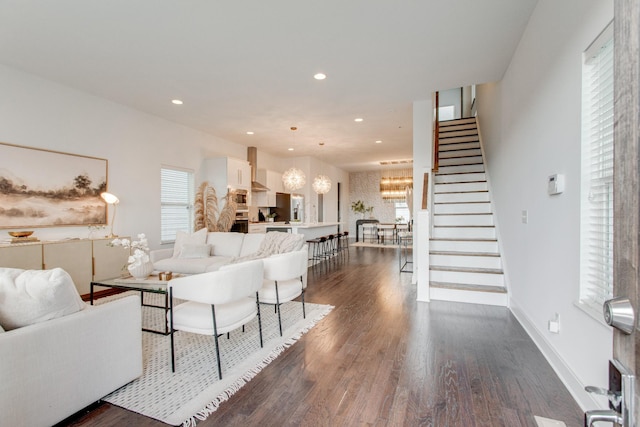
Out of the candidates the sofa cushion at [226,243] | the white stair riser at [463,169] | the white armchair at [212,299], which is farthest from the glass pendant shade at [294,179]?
the white armchair at [212,299]

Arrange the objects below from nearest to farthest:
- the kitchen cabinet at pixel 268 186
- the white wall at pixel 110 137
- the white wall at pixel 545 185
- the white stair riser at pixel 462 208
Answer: the white wall at pixel 545 185 → the white wall at pixel 110 137 → the white stair riser at pixel 462 208 → the kitchen cabinet at pixel 268 186

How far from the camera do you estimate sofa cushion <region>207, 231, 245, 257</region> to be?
16.8 feet

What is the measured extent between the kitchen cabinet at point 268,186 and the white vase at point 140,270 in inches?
207

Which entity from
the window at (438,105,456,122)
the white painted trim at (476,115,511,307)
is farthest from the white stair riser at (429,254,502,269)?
the window at (438,105,456,122)

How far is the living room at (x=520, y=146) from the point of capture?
2.12m

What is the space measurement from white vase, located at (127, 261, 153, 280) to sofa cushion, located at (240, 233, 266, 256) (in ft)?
5.82

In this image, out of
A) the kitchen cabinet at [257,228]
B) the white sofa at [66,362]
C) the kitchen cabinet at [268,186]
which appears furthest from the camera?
the kitchen cabinet at [268,186]

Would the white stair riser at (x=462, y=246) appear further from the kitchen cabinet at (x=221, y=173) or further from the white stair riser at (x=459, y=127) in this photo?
the kitchen cabinet at (x=221, y=173)

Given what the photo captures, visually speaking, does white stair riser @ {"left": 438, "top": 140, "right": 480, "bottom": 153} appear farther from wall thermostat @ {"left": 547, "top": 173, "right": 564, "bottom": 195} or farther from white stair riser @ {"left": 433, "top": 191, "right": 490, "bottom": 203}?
wall thermostat @ {"left": 547, "top": 173, "right": 564, "bottom": 195}

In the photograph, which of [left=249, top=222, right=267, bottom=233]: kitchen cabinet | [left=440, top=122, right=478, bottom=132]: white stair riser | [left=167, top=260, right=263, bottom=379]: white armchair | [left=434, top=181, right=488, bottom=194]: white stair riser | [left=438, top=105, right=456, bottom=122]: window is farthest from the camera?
[left=438, top=105, right=456, bottom=122]: window

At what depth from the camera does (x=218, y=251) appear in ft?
17.1

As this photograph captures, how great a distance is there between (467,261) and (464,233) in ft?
1.92

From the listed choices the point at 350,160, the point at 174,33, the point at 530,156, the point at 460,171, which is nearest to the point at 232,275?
the point at 174,33

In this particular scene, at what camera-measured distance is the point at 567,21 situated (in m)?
2.24
